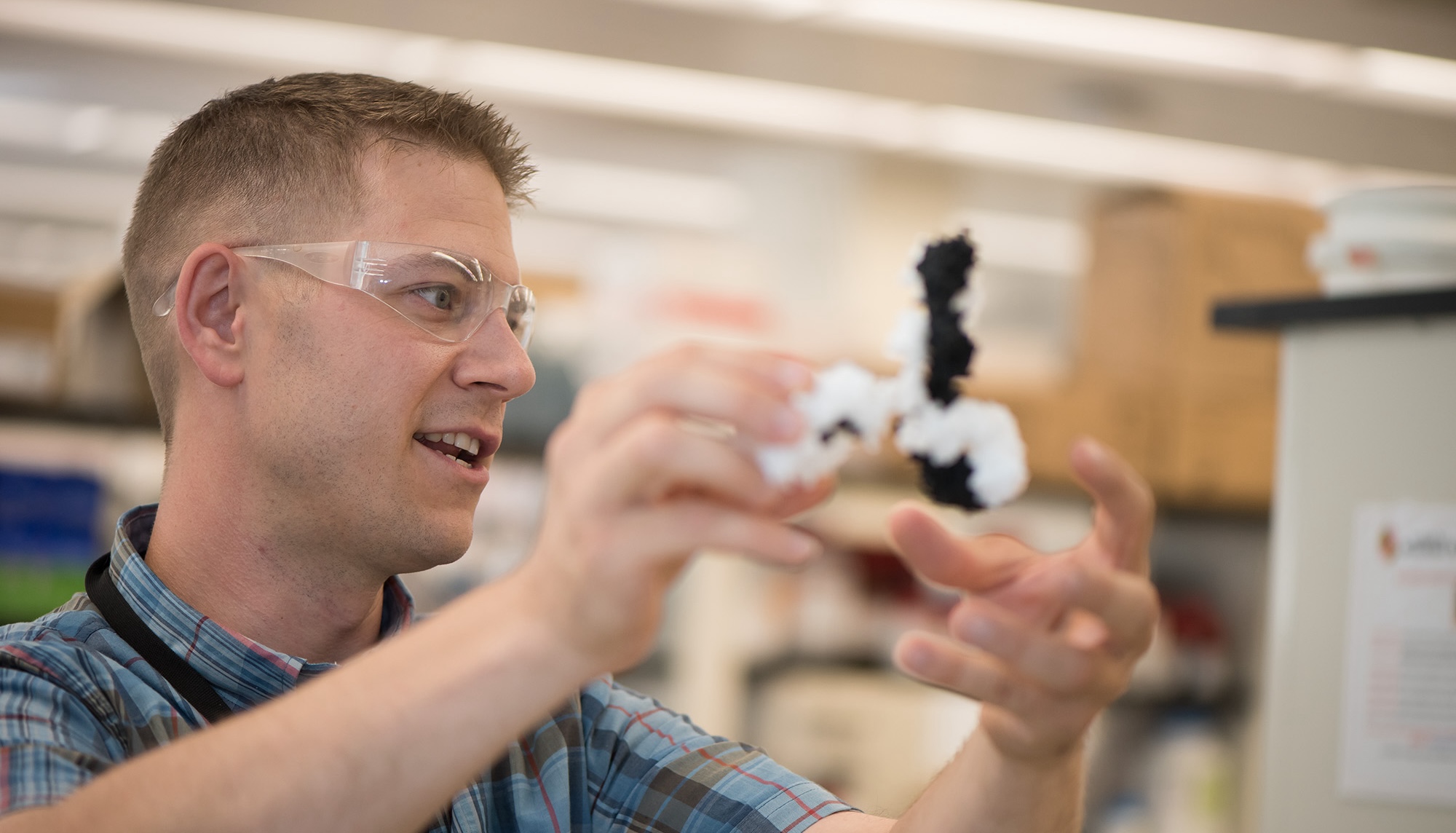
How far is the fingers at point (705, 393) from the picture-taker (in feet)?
2.44

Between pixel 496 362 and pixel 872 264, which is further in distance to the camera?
pixel 872 264

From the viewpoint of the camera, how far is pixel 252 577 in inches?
53.6

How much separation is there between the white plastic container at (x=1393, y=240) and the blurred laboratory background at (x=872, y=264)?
4 centimetres

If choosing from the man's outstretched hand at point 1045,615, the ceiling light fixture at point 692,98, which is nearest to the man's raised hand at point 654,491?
the man's outstretched hand at point 1045,615

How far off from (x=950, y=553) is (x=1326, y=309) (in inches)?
45.1

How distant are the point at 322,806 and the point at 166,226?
91cm

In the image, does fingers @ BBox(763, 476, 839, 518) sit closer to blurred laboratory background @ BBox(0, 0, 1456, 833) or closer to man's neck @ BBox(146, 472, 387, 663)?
man's neck @ BBox(146, 472, 387, 663)

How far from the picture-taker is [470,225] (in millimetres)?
1388

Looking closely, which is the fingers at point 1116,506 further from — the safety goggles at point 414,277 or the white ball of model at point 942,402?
the safety goggles at point 414,277

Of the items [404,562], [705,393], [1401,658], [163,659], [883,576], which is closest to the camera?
[705,393]

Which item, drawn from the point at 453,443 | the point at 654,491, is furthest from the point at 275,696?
the point at 654,491

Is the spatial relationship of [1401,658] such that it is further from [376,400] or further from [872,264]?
[872,264]

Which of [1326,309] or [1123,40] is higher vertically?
[1123,40]

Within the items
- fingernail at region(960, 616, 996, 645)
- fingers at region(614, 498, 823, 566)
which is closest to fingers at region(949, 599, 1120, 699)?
fingernail at region(960, 616, 996, 645)
